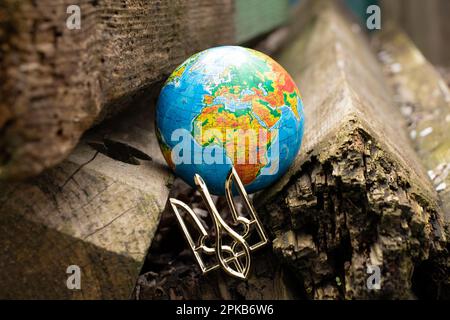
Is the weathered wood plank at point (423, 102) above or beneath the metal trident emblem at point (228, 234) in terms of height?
above

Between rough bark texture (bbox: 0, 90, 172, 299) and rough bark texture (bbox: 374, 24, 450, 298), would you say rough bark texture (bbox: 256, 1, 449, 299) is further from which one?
rough bark texture (bbox: 0, 90, 172, 299)

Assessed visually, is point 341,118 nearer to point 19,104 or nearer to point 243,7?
point 19,104

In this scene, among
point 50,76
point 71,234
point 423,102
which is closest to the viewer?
point 50,76

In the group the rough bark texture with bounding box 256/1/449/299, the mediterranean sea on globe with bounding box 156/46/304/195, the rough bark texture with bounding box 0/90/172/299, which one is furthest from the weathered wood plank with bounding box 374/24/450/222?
the rough bark texture with bounding box 0/90/172/299

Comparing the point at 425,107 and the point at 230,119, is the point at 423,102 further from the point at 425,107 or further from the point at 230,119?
the point at 230,119

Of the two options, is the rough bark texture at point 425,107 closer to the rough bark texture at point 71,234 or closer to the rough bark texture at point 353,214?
the rough bark texture at point 353,214

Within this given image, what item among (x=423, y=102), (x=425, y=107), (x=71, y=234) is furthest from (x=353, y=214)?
(x=423, y=102)

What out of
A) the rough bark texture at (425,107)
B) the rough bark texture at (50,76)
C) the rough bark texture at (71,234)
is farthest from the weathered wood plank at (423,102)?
the rough bark texture at (50,76)
